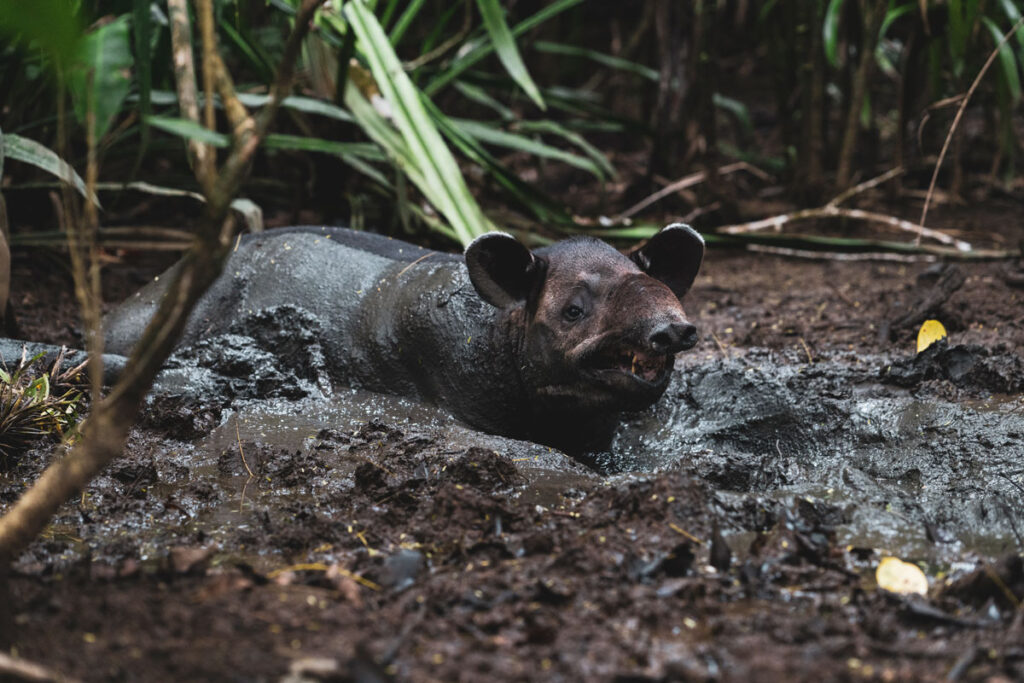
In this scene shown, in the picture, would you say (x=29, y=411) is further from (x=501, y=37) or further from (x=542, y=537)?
(x=501, y=37)

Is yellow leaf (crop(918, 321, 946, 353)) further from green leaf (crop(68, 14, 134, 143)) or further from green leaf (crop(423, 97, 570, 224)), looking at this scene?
green leaf (crop(68, 14, 134, 143))

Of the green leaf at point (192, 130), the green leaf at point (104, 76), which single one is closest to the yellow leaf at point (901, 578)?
the green leaf at point (192, 130)

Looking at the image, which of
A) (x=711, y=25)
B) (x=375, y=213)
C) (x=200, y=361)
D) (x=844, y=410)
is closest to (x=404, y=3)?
(x=711, y=25)

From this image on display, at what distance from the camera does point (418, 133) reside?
4.81 m

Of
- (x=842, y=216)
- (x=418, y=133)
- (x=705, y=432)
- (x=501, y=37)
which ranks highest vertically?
(x=501, y=37)

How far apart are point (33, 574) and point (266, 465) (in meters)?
0.94

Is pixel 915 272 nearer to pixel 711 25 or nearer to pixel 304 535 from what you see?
pixel 711 25

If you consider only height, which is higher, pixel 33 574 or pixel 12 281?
pixel 33 574

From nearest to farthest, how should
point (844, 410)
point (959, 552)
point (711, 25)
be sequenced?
point (959, 552), point (844, 410), point (711, 25)

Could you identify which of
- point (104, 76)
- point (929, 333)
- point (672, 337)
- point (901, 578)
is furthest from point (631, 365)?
point (104, 76)

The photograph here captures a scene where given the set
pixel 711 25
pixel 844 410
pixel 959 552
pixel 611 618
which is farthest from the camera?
pixel 711 25

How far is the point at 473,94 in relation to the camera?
651 centimetres

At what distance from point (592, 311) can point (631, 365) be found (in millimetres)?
218

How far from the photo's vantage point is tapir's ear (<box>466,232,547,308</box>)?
11.4ft
